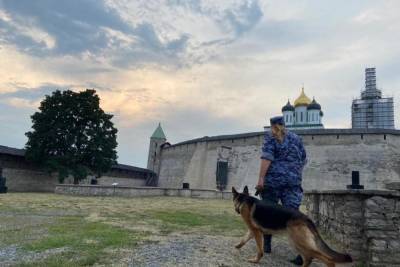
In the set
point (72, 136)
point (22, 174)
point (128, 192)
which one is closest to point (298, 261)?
point (128, 192)

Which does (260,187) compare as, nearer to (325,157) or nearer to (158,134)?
(325,157)

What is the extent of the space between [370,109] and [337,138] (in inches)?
1150

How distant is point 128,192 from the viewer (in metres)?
17.6

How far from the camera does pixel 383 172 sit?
26.9m

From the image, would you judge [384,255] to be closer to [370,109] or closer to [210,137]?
[210,137]

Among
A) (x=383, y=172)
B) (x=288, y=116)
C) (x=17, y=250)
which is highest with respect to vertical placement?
(x=288, y=116)

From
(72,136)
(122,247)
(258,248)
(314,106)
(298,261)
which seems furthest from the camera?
(314,106)

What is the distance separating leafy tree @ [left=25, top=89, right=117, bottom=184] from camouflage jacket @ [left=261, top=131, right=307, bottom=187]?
23.5 m

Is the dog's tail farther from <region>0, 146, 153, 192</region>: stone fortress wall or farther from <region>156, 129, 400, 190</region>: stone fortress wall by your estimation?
<region>0, 146, 153, 192</region>: stone fortress wall

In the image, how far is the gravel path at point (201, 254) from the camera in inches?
143

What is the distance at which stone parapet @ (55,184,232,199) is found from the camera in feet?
56.1

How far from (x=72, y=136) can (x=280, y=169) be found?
25330mm

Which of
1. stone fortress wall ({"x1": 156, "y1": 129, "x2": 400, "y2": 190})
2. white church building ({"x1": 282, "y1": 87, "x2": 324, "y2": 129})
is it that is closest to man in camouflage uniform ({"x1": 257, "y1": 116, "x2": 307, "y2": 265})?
stone fortress wall ({"x1": 156, "y1": 129, "x2": 400, "y2": 190})

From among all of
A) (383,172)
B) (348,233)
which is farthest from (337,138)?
(348,233)
